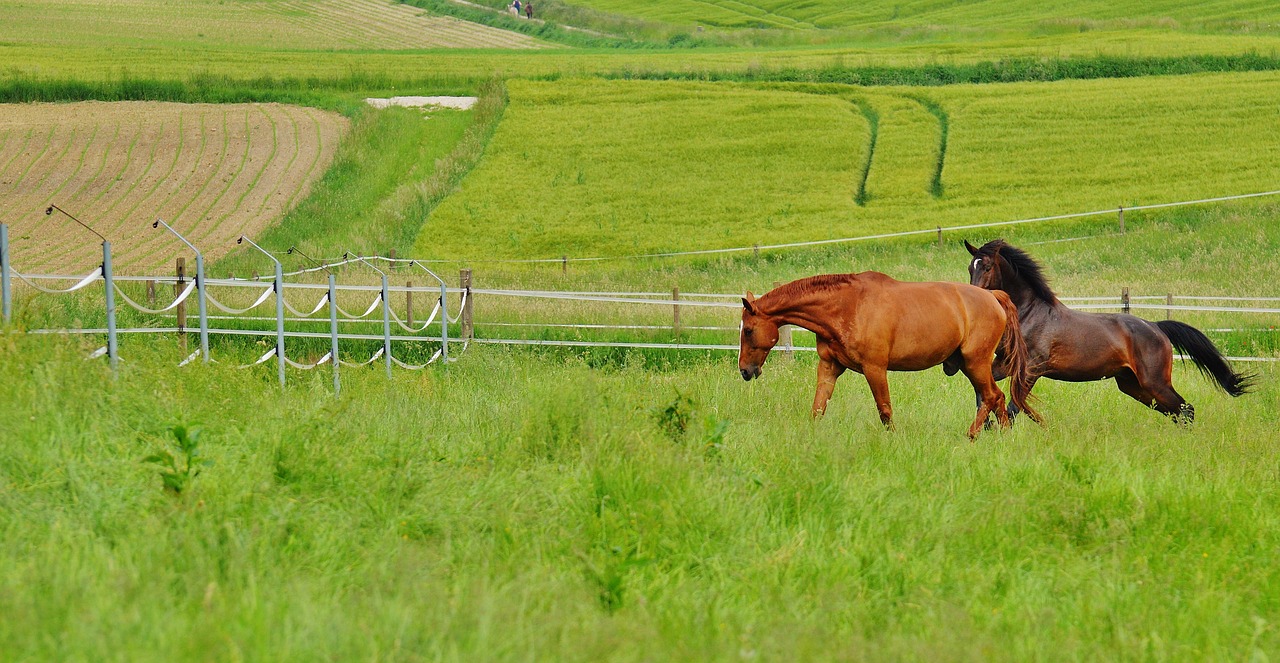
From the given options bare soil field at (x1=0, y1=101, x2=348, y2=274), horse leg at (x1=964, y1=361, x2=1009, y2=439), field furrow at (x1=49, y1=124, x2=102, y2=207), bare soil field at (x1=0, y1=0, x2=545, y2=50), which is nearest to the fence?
horse leg at (x1=964, y1=361, x2=1009, y2=439)

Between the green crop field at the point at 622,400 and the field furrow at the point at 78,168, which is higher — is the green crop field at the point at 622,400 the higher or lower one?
the higher one

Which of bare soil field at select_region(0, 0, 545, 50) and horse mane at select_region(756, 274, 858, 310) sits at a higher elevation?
bare soil field at select_region(0, 0, 545, 50)

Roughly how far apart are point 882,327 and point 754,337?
3.42 ft

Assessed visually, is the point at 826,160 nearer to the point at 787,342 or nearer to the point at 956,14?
the point at 787,342

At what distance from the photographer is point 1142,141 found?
36.8m

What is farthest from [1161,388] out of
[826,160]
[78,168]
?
[78,168]

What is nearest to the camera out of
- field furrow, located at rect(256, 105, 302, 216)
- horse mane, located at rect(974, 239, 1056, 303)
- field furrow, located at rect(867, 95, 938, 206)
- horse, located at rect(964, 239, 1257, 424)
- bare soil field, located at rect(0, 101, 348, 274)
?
horse, located at rect(964, 239, 1257, 424)

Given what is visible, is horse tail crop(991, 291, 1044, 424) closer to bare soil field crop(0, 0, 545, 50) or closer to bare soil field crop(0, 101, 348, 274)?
bare soil field crop(0, 101, 348, 274)

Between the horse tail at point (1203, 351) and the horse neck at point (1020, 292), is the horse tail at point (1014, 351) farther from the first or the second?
the horse tail at point (1203, 351)

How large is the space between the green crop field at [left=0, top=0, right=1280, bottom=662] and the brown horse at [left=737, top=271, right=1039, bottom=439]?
46cm

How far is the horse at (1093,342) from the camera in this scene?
10.8 m

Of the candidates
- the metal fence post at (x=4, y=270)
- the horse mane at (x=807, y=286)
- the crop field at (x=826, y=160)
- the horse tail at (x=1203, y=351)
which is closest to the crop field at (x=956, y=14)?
the crop field at (x=826, y=160)

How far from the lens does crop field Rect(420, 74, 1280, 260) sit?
31641 mm

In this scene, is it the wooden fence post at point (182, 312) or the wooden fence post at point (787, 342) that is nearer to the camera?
the wooden fence post at point (182, 312)
